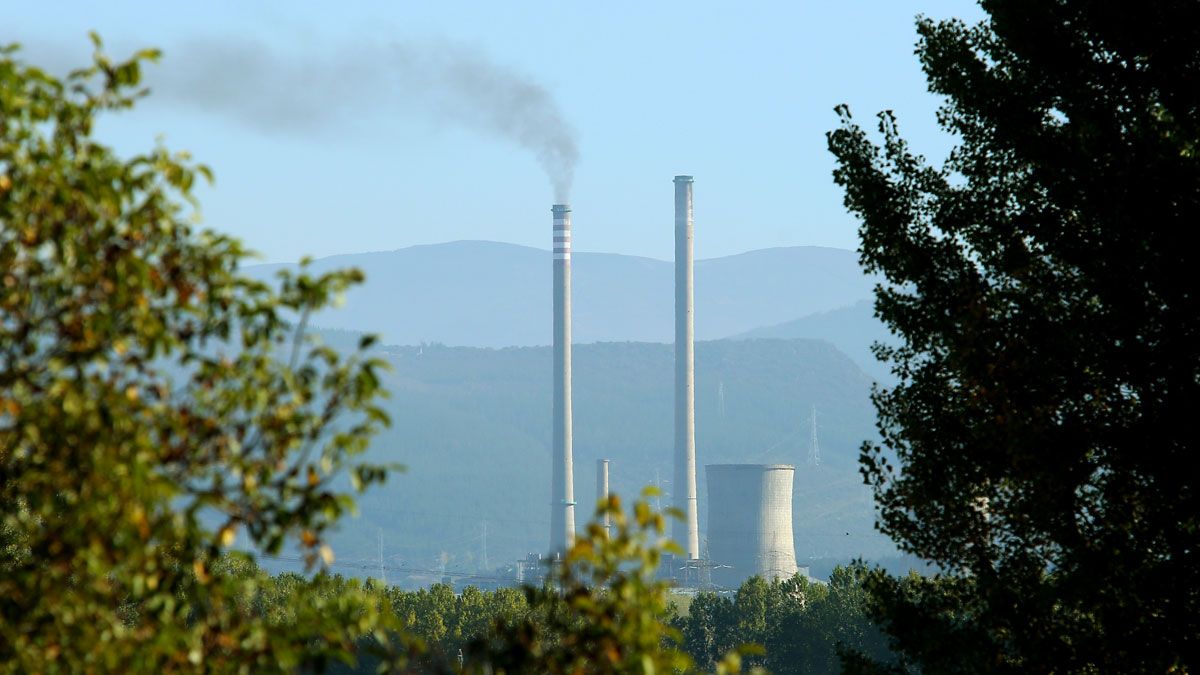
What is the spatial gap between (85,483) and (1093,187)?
34.8ft

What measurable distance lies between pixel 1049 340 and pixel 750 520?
107847mm

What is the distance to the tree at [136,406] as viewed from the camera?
494 centimetres

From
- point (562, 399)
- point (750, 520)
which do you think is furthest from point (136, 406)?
point (750, 520)

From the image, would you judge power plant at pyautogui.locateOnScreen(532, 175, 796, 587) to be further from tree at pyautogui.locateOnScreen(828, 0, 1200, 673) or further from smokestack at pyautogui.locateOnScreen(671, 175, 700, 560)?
tree at pyautogui.locateOnScreen(828, 0, 1200, 673)

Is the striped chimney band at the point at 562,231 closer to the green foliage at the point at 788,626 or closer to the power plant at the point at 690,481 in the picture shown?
the power plant at the point at 690,481

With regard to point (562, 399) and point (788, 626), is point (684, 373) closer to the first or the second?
point (562, 399)

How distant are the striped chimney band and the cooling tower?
62.5 feet

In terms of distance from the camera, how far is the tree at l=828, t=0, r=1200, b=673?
42.9 ft

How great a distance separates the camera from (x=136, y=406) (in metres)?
5.06

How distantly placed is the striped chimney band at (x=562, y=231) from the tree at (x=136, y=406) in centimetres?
11302

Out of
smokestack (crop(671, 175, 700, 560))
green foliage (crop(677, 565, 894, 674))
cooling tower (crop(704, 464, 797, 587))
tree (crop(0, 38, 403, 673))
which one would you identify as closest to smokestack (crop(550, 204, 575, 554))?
smokestack (crop(671, 175, 700, 560))

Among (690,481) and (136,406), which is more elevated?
(136,406)

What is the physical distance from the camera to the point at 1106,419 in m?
13.6

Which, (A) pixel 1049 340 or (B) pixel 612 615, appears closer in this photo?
(B) pixel 612 615
